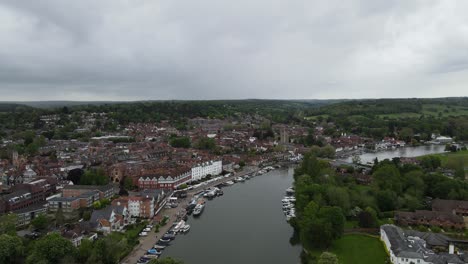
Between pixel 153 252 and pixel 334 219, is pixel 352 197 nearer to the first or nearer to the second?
pixel 334 219

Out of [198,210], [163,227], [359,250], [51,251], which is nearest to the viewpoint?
[51,251]

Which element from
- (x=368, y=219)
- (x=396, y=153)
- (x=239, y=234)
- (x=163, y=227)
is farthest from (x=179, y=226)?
(x=396, y=153)

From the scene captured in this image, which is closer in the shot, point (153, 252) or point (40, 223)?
point (153, 252)

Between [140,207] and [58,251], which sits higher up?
[58,251]

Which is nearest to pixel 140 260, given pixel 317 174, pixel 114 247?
pixel 114 247

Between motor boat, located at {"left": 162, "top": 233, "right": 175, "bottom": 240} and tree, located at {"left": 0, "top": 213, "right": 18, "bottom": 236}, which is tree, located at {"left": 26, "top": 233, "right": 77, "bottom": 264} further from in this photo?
motor boat, located at {"left": 162, "top": 233, "right": 175, "bottom": 240}

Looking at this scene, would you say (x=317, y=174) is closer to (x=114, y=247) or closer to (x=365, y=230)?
(x=365, y=230)

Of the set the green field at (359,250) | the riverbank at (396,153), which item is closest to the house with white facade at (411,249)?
the green field at (359,250)

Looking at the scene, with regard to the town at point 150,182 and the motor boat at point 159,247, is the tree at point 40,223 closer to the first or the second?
the town at point 150,182
